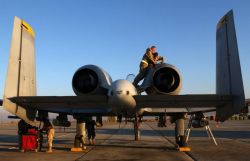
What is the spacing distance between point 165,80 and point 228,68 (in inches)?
98.5

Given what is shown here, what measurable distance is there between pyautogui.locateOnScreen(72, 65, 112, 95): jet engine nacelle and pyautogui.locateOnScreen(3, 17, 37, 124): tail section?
1.59m

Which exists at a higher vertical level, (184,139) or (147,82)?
(147,82)

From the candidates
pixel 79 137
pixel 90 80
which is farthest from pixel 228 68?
pixel 79 137

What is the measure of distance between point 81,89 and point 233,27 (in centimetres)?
555

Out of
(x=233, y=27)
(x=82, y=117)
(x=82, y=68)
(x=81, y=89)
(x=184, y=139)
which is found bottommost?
(x=184, y=139)

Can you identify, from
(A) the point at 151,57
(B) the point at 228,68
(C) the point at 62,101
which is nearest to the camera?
(C) the point at 62,101

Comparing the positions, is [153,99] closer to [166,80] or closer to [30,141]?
[166,80]

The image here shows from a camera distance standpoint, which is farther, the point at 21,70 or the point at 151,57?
the point at 151,57

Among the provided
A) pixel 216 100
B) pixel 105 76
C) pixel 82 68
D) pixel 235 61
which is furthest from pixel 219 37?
pixel 82 68

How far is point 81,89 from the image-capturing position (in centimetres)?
1223

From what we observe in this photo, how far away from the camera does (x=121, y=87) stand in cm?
951

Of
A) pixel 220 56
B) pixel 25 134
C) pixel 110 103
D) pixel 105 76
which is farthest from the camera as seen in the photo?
pixel 25 134

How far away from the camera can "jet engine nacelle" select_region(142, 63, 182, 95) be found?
11.9 metres

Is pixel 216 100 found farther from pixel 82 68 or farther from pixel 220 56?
pixel 82 68
